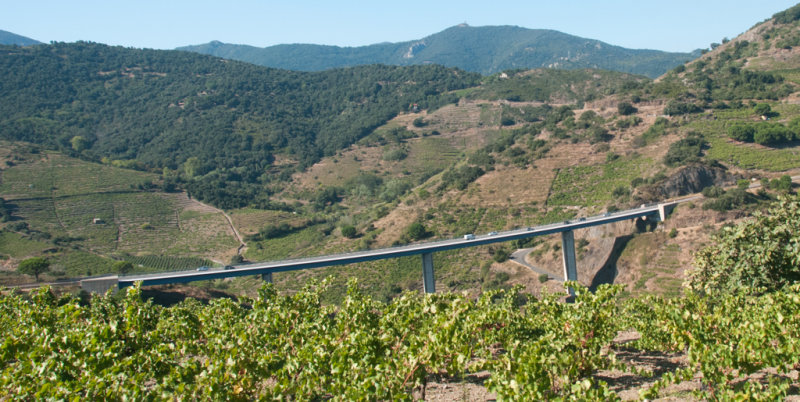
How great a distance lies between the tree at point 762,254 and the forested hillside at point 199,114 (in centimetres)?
9754

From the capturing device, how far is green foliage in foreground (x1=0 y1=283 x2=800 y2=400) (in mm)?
11867

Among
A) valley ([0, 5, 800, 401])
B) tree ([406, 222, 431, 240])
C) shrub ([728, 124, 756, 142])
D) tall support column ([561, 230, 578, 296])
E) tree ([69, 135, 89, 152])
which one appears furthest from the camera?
tree ([69, 135, 89, 152])

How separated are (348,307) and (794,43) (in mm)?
124523

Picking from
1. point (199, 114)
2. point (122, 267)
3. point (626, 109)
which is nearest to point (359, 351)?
point (122, 267)

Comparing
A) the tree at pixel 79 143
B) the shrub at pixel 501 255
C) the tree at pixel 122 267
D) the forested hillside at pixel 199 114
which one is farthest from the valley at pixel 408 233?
the tree at pixel 122 267

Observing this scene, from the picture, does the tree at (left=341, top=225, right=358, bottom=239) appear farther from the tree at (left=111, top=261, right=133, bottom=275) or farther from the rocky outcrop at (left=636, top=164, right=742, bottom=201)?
the rocky outcrop at (left=636, top=164, right=742, bottom=201)

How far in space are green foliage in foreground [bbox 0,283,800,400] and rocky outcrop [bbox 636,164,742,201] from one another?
50.4 m

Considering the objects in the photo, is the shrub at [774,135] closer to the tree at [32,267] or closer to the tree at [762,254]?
the tree at [762,254]

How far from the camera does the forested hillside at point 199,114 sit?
463ft

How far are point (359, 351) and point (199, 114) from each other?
168183mm

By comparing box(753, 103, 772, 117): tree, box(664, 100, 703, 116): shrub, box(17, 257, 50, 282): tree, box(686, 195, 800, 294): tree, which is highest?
box(664, 100, 703, 116): shrub

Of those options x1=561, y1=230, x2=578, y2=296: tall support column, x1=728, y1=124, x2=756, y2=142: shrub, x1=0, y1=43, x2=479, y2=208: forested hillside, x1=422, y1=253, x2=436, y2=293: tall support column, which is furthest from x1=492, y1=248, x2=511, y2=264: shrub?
x1=0, y1=43, x2=479, y2=208: forested hillside

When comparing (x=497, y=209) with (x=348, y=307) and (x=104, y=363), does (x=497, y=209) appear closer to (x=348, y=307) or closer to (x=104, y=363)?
(x=348, y=307)

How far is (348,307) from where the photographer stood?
1662 cm
